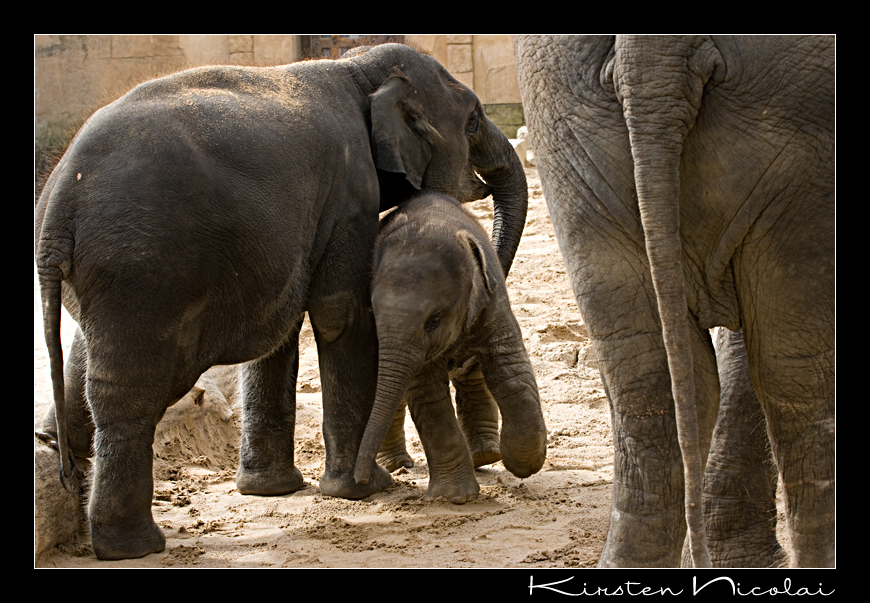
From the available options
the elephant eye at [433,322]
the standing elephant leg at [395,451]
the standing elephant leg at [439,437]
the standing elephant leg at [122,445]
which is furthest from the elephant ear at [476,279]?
the standing elephant leg at [122,445]

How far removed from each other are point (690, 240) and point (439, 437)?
190 centimetres

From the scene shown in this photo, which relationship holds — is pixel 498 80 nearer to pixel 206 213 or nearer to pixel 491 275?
pixel 491 275

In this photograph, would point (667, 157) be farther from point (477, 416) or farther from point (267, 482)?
point (267, 482)

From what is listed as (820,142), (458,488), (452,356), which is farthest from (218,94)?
(820,142)

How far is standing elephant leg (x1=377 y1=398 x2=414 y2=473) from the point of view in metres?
5.24

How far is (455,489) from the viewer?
4457 millimetres

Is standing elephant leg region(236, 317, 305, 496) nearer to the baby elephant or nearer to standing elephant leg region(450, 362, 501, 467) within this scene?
the baby elephant

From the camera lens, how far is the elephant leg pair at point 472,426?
4.99 m

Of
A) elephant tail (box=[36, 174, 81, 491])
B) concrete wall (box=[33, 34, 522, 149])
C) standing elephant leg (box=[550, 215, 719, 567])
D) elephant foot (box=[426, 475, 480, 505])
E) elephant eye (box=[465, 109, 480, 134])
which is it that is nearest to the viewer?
standing elephant leg (box=[550, 215, 719, 567])

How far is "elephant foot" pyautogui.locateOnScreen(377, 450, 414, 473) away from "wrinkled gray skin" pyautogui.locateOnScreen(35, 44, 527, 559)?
53 cm

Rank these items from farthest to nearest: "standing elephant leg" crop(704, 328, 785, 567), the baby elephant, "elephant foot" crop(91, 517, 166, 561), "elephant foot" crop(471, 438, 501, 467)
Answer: "elephant foot" crop(471, 438, 501, 467) < the baby elephant < "standing elephant leg" crop(704, 328, 785, 567) < "elephant foot" crop(91, 517, 166, 561)

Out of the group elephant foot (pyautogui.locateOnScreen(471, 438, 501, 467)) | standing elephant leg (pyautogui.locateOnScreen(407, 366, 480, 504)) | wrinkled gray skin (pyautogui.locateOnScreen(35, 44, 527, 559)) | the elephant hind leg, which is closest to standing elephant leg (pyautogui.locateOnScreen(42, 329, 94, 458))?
wrinkled gray skin (pyautogui.locateOnScreen(35, 44, 527, 559))

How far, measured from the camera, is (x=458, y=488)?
446cm

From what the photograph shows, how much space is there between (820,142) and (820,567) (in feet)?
4.03
